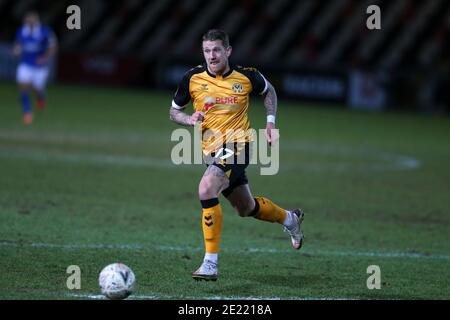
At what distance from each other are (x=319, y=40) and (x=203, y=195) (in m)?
25.5

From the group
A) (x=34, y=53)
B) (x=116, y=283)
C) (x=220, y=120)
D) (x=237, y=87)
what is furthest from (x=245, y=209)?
(x=34, y=53)

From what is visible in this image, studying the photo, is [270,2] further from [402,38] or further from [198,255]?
[198,255]

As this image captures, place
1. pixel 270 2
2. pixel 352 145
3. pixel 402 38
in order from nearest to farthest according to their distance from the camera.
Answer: pixel 352 145 → pixel 402 38 → pixel 270 2

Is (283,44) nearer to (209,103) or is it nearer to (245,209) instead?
(245,209)

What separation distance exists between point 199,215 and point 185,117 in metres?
3.54

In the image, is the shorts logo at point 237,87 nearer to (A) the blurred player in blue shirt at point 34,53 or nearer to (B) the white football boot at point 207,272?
(B) the white football boot at point 207,272

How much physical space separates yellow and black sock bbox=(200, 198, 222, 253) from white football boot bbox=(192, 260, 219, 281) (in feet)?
0.44

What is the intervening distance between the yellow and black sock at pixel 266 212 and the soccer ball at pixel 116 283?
1975mm

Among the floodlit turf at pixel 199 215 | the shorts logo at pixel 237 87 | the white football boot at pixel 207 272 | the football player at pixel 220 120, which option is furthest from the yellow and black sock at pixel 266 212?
the shorts logo at pixel 237 87

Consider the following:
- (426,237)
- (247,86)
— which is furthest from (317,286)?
(426,237)

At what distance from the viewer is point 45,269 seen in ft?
25.5

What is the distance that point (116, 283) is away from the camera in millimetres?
6598

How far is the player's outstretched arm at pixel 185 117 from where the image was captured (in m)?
7.60

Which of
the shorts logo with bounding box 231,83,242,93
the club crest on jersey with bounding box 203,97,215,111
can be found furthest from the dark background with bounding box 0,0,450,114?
the club crest on jersey with bounding box 203,97,215,111
